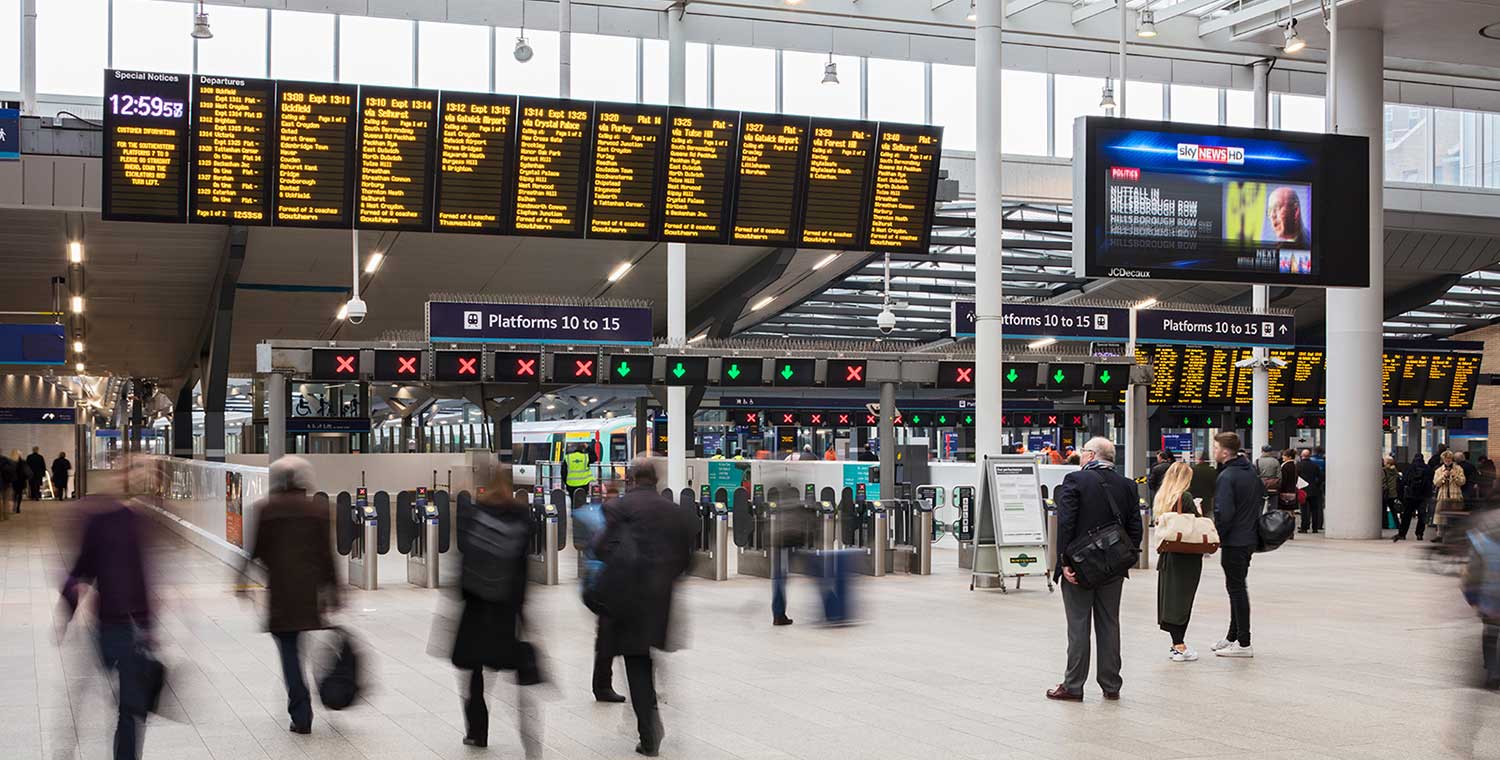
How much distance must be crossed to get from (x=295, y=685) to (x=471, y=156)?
896cm

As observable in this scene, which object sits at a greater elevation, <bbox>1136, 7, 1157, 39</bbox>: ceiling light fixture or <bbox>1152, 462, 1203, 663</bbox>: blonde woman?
<bbox>1136, 7, 1157, 39</bbox>: ceiling light fixture

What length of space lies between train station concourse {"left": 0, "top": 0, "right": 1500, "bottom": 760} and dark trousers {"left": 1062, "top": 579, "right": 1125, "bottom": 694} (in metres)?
0.03

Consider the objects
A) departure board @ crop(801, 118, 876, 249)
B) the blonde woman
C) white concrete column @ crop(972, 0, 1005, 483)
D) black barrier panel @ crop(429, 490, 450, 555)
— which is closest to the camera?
the blonde woman

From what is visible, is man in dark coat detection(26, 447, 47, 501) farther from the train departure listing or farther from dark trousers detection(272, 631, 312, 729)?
dark trousers detection(272, 631, 312, 729)

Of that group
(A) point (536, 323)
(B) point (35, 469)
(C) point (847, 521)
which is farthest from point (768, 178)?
(B) point (35, 469)

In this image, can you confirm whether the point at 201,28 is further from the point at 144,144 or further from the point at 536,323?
the point at 536,323

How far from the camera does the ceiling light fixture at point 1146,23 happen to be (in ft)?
70.1

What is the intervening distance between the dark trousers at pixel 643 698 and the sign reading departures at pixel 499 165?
9.45 metres

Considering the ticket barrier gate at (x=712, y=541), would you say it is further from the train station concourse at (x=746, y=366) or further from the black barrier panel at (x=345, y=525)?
the black barrier panel at (x=345, y=525)

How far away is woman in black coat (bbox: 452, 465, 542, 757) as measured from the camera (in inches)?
263

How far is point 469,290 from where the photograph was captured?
29.6m

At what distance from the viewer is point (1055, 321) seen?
19.0 m

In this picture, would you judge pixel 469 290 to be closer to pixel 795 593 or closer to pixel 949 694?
pixel 795 593

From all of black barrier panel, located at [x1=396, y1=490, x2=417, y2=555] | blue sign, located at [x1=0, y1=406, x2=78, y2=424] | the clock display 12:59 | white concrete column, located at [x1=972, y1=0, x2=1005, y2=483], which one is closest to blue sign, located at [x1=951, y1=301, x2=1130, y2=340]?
white concrete column, located at [x1=972, y1=0, x2=1005, y2=483]
